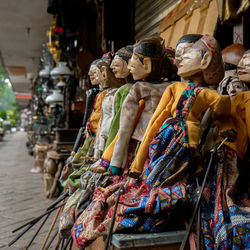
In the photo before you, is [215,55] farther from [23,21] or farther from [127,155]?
[23,21]

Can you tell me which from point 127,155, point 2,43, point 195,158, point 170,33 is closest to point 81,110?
point 170,33

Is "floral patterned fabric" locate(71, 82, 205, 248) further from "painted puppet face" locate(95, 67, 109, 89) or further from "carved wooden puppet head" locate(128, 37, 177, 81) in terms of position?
"painted puppet face" locate(95, 67, 109, 89)

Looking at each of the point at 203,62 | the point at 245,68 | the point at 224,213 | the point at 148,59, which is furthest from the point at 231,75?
the point at 224,213

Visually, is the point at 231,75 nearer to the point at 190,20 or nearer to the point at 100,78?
the point at 100,78

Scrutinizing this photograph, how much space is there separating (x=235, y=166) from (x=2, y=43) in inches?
363

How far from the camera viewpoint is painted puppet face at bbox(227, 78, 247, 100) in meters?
1.83

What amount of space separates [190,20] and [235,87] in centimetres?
125

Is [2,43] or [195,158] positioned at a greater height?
[2,43]

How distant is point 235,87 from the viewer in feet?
6.07

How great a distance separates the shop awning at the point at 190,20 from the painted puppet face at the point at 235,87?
80cm

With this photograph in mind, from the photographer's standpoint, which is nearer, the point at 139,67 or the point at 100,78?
the point at 139,67

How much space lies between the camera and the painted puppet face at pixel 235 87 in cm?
183

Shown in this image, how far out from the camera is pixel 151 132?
1.69m

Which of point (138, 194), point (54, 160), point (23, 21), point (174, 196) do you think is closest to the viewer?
point (174, 196)
